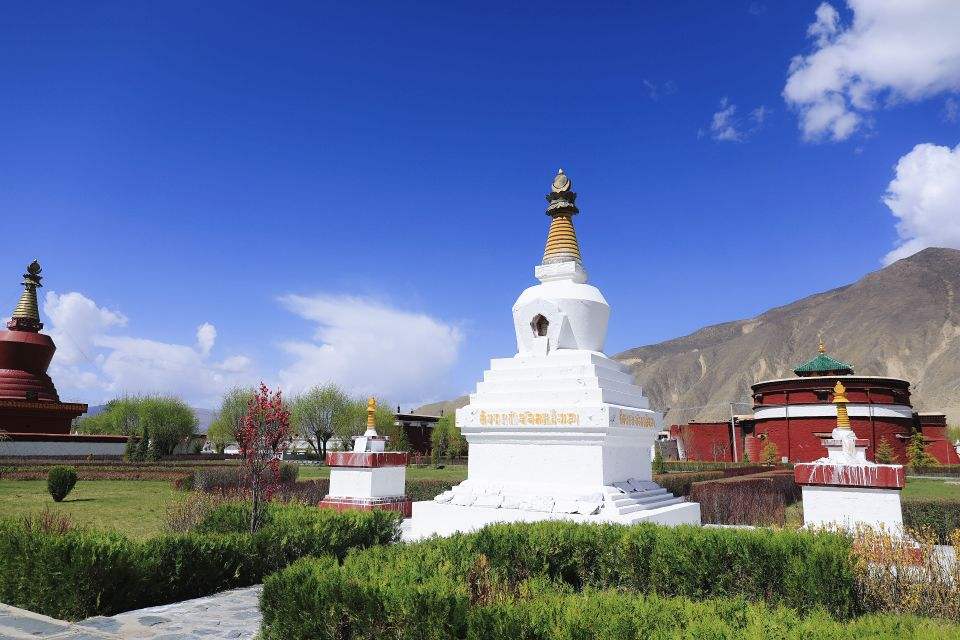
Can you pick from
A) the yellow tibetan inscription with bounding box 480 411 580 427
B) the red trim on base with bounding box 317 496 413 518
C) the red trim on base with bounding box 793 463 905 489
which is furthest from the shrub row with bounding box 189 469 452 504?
the red trim on base with bounding box 793 463 905 489

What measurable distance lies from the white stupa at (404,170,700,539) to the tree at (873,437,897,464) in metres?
34.7

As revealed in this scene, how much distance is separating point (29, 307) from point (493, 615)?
44498 millimetres

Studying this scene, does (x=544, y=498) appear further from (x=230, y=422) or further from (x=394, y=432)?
(x=230, y=422)

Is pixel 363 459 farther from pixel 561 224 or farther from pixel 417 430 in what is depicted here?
pixel 417 430

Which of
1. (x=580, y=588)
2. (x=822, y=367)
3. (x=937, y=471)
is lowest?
(x=937, y=471)

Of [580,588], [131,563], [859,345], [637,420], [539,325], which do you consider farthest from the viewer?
[859,345]

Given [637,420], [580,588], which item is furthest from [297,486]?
[580,588]

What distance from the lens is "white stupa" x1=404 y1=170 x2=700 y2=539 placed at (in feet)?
39.8

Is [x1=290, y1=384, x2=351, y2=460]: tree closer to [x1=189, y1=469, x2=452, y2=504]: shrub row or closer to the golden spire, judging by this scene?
[x1=189, y1=469, x2=452, y2=504]: shrub row

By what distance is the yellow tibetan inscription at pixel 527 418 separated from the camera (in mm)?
12422

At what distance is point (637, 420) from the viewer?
13352mm

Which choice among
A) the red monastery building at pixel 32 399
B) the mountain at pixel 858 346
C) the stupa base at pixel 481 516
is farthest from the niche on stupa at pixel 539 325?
the mountain at pixel 858 346

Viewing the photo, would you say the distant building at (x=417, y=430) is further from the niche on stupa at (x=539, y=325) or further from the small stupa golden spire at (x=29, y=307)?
the niche on stupa at (x=539, y=325)

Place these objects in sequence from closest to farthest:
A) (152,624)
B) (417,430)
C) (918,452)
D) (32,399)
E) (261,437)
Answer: (152,624) < (261,437) < (32,399) < (918,452) < (417,430)
